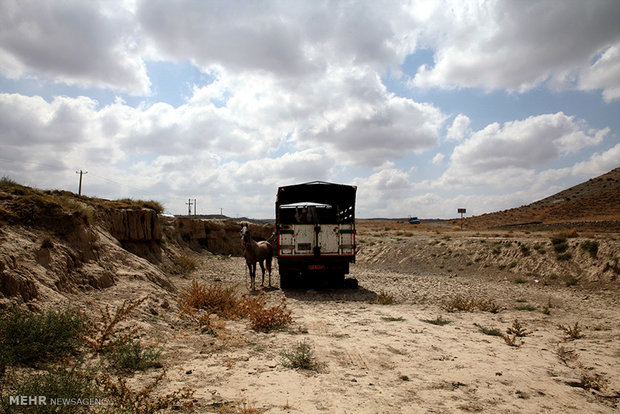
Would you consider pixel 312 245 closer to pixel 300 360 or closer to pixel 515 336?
pixel 515 336

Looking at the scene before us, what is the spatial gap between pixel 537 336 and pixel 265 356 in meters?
5.46

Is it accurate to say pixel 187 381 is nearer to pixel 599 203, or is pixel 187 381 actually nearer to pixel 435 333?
pixel 435 333

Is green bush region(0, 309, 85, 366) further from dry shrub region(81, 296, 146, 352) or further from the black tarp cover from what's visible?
the black tarp cover

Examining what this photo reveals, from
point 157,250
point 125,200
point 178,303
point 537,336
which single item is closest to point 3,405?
point 178,303

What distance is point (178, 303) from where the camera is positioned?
8234 millimetres

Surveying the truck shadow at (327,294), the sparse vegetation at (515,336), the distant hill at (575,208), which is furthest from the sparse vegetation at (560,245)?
the distant hill at (575,208)

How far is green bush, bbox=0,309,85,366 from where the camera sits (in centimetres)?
404

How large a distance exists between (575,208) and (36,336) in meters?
71.5

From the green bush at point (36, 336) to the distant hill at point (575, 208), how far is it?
5106 cm

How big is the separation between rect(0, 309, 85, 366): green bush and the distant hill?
51059 mm

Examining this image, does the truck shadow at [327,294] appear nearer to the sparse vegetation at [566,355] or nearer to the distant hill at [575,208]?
the sparse vegetation at [566,355]

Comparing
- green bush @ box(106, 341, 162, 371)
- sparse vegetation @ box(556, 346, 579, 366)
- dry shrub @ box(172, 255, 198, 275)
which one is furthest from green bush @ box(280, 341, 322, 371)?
dry shrub @ box(172, 255, 198, 275)

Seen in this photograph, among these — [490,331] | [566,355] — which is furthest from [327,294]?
[566,355]

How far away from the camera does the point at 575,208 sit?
2299 inches
